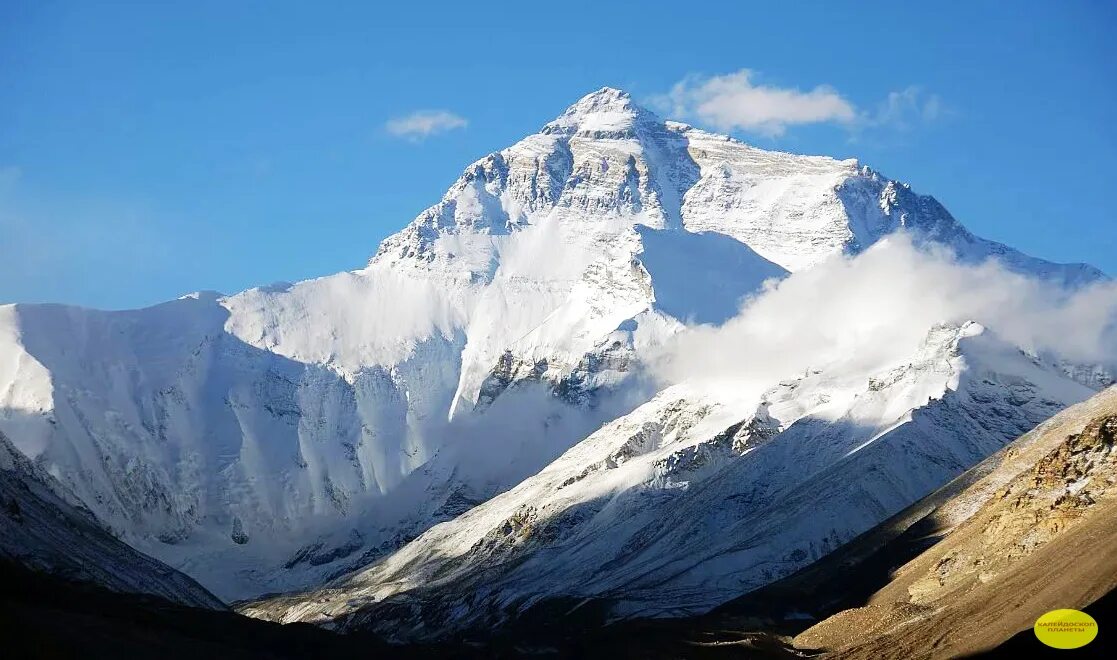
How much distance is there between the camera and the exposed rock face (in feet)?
399

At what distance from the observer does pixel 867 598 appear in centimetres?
18838

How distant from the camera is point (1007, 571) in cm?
14612

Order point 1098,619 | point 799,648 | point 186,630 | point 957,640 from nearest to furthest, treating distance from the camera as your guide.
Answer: point 1098,619
point 957,640
point 186,630
point 799,648

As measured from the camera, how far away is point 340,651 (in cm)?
19325

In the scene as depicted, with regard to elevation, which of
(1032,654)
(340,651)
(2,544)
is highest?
(2,544)

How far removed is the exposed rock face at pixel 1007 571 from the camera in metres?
122

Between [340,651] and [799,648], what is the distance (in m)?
56.5

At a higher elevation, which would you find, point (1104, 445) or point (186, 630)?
point (186, 630)

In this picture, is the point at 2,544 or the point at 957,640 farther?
the point at 2,544

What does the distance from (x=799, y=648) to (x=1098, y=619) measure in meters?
65.9

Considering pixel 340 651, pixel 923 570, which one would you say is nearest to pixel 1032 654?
pixel 923 570

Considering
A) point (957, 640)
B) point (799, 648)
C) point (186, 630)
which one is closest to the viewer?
point (957, 640)

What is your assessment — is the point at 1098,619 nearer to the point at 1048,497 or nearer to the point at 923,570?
the point at 1048,497

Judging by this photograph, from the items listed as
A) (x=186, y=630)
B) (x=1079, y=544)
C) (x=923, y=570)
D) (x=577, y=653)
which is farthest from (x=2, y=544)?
(x=1079, y=544)
